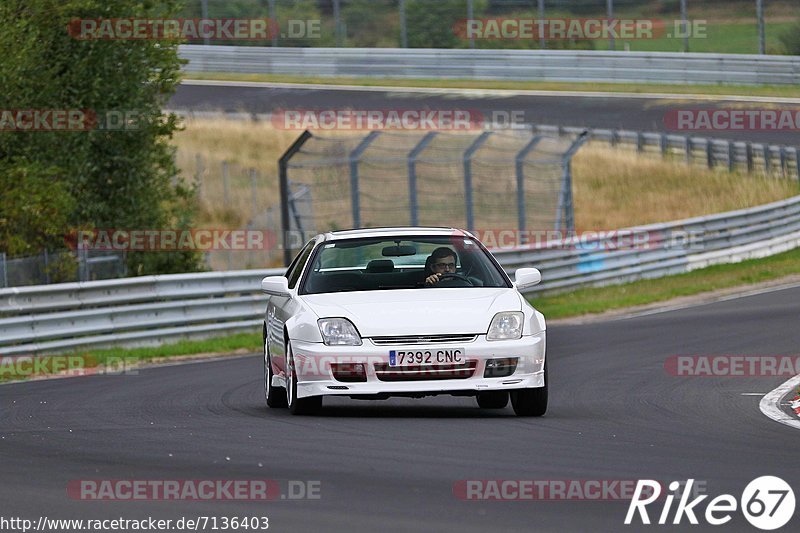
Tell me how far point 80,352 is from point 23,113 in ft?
20.2

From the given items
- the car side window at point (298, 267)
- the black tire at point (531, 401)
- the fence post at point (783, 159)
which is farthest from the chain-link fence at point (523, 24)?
the black tire at point (531, 401)

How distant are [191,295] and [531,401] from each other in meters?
10.1

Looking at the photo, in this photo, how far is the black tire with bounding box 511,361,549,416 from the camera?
11078mm

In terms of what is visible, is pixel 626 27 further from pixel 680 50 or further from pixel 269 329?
pixel 269 329

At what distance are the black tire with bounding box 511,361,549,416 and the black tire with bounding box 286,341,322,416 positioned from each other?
1.40m

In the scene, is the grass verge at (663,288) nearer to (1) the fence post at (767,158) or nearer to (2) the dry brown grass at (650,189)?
(2) the dry brown grass at (650,189)

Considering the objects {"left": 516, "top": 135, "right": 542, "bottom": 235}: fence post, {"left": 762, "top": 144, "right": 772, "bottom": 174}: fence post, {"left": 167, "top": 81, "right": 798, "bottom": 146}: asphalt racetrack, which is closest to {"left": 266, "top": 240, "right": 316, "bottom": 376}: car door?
{"left": 516, "top": 135, "right": 542, "bottom": 235}: fence post

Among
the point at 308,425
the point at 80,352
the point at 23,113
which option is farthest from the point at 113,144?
the point at 308,425

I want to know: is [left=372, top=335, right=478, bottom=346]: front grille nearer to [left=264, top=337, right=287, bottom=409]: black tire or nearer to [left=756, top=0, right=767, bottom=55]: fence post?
[left=264, top=337, right=287, bottom=409]: black tire

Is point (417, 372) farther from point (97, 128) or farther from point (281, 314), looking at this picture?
point (97, 128)

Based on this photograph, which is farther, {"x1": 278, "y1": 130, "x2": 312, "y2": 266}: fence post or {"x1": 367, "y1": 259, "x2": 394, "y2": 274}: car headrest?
{"x1": 278, "y1": 130, "x2": 312, "y2": 266}: fence post

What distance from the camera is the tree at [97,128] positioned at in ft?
75.0

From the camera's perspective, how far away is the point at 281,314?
11984 mm

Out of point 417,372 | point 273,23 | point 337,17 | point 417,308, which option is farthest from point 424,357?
point 273,23
